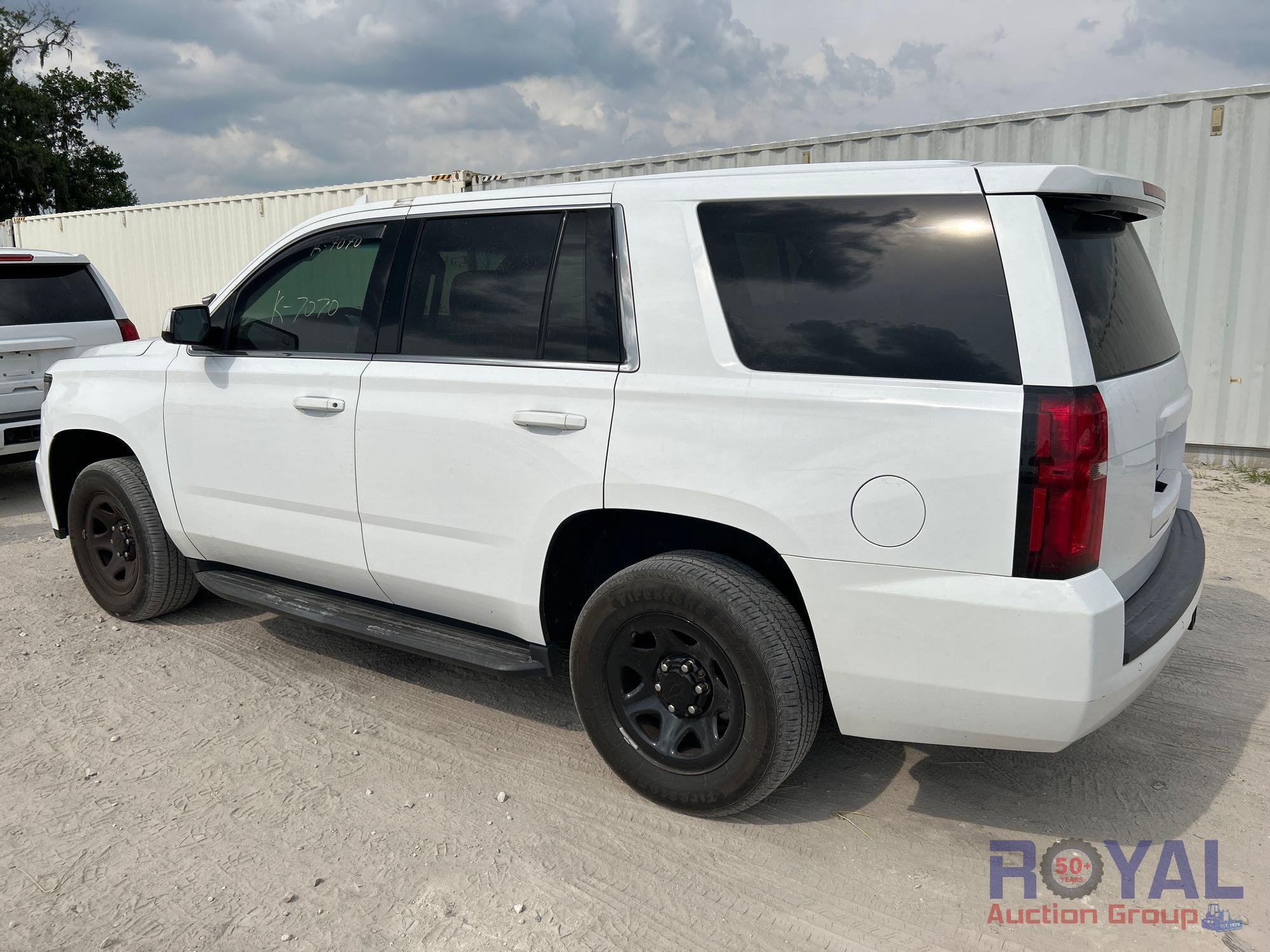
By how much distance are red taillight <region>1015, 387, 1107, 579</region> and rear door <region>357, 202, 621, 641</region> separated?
3.97 ft

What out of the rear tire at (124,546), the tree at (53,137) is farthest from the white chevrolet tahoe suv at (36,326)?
the tree at (53,137)

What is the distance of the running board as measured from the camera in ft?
10.8

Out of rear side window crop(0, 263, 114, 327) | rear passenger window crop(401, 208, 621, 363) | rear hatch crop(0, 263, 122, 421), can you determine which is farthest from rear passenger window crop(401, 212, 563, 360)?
rear side window crop(0, 263, 114, 327)

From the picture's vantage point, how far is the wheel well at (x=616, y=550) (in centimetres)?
296

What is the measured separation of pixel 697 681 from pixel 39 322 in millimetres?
6582

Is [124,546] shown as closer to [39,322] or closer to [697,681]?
[697,681]

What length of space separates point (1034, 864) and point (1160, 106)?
7.32 m

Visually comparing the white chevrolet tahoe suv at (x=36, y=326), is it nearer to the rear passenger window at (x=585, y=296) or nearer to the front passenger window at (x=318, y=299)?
the front passenger window at (x=318, y=299)

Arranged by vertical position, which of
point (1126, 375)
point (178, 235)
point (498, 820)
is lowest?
point (498, 820)

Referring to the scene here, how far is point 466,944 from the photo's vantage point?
2.46 metres

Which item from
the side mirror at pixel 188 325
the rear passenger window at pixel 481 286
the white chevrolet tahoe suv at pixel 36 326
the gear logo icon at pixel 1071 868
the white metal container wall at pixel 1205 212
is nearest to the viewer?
the gear logo icon at pixel 1071 868

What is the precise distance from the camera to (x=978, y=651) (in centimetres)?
243

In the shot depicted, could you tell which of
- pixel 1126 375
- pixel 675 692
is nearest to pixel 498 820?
pixel 675 692

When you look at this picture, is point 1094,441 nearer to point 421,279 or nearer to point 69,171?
point 421,279
